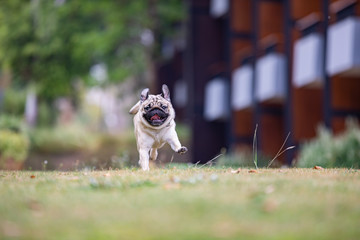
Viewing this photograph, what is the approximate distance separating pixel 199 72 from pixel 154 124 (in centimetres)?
1947

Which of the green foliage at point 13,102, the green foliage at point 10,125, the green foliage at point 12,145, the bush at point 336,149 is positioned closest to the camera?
the bush at point 336,149

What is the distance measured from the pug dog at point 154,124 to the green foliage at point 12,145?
13.1 m

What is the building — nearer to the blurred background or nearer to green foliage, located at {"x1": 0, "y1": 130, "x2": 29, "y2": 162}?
the blurred background

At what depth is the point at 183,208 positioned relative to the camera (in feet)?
21.0

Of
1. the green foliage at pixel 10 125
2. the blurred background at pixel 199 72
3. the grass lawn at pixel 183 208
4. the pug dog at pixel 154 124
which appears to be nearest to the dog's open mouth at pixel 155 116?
the pug dog at pixel 154 124

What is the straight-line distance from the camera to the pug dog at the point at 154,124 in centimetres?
944

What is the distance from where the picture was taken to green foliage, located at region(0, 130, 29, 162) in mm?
22031

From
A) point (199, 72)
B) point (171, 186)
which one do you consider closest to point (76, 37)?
point (199, 72)

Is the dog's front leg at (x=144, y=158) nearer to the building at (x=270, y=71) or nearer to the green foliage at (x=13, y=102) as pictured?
the building at (x=270, y=71)

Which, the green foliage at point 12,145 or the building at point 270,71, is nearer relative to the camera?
the building at point 270,71

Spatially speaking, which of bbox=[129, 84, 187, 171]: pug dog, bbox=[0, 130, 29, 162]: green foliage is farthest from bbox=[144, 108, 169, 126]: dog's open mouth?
bbox=[0, 130, 29, 162]: green foliage

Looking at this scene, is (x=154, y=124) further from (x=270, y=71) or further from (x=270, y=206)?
(x=270, y=71)

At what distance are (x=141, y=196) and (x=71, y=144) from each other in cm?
2715

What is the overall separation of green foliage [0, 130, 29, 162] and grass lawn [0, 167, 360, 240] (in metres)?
14.2
